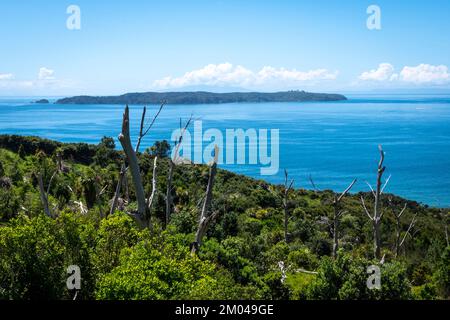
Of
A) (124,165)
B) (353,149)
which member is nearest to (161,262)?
(124,165)

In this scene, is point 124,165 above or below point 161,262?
above

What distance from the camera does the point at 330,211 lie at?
44312mm

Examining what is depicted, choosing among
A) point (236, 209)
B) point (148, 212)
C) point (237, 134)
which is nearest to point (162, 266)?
point (148, 212)

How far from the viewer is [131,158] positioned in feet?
32.8

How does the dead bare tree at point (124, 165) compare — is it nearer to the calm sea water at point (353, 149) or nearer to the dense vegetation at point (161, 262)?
the dense vegetation at point (161, 262)

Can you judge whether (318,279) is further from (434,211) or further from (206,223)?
(434,211)

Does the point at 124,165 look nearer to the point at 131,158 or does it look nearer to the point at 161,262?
the point at 131,158

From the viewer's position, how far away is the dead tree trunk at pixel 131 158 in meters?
9.52

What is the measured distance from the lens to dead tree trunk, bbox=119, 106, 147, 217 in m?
9.52

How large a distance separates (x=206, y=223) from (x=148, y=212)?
2.13 meters

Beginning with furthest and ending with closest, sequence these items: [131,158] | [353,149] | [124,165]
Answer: [353,149] < [124,165] < [131,158]

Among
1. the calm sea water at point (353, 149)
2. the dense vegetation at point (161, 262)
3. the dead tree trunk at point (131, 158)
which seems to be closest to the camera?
the dead tree trunk at point (131, 158)

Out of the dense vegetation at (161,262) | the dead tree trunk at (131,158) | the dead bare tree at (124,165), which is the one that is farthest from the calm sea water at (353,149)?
the dead tree trunk at (131,158)
